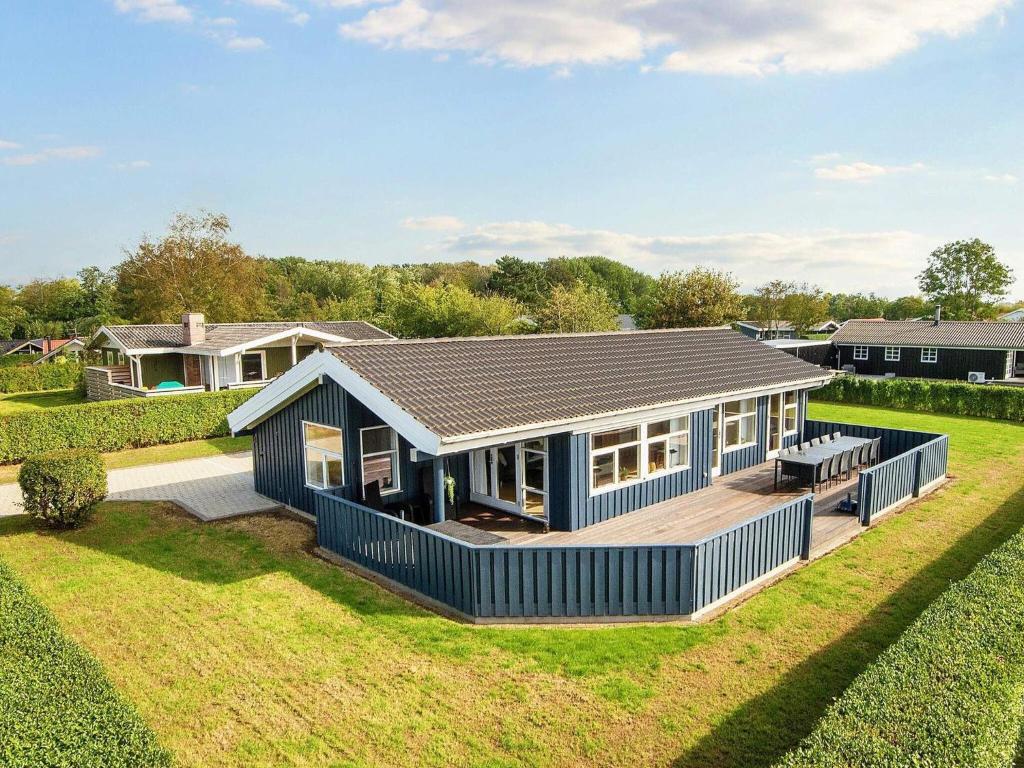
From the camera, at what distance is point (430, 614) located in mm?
9172

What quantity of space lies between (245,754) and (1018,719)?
699cm

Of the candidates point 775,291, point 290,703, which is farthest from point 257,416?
point 775,291

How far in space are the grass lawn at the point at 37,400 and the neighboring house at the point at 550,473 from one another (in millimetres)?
25657

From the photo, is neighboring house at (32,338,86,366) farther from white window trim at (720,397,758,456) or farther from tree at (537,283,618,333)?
white window trim at (720,397,758,456)

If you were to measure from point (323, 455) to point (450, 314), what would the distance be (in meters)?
30.8

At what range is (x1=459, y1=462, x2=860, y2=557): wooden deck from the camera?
1155 cm

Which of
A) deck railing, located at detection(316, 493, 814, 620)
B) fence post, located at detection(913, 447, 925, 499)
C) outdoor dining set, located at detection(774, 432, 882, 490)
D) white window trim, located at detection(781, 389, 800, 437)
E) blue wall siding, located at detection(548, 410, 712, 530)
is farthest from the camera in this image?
white window trim, located at detection(781, 389, 800, 437)

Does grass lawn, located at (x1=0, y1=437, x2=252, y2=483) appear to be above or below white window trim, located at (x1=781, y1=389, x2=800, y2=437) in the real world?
below

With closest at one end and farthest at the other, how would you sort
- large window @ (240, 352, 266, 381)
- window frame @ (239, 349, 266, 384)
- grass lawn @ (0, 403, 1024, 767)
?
1. grass lawn @ (0, 403, 1024, 767)
2. window frame @ (239, 349, 266, 384)
3. large window @ (240, 352, 266, 381)

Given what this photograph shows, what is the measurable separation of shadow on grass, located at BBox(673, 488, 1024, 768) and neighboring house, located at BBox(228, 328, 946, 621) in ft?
5.45

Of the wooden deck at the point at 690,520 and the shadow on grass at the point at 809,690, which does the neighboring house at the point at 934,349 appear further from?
the shadow on grass at the point at 809,690

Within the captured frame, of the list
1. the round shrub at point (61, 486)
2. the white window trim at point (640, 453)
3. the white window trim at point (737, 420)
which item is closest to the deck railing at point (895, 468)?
the white window trim at point (737, 420)

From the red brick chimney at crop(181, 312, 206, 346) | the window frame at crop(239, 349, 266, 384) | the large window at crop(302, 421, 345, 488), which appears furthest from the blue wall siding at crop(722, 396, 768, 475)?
the red brick chimney at crop(181, 312, 206, 346)

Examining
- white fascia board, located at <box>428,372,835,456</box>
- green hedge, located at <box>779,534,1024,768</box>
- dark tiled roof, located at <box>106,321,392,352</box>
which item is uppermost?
dark tiled roof, located at <box>106,321,392,352</box>
